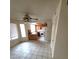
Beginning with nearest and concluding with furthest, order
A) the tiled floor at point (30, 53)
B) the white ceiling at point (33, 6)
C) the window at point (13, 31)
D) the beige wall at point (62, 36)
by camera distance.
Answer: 1. the beige wall at point (62, 36)
2. the white ceiling at point (33, 6)
3. the tiled floor at point (30, 53)
4. the window at point (13, 31)

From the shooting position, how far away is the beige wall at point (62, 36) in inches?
123

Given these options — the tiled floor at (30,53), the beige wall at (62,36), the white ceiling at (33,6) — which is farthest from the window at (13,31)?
the beige wall at (62,36)

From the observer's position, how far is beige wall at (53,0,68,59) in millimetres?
3125

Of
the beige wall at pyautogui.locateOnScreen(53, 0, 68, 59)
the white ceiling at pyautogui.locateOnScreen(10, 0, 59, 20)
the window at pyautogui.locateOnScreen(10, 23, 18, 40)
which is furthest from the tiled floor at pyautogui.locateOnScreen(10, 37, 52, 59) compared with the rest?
the white ceiling at pyautogui.locateOnScreen(10, 0, 59, 20)

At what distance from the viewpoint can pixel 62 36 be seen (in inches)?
138

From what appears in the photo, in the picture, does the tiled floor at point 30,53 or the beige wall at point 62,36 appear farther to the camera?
the tiled floor at point 30,53

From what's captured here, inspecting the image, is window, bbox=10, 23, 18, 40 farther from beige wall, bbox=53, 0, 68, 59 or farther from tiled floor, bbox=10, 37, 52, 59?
beige wall, bbox=53, 0, 68, 59

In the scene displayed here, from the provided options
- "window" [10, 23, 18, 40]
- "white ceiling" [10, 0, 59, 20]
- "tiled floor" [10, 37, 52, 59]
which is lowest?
"tiled floor" [10, 37, 52, 59]

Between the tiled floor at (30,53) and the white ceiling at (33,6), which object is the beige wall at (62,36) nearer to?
the white ceiling at (33,6)
